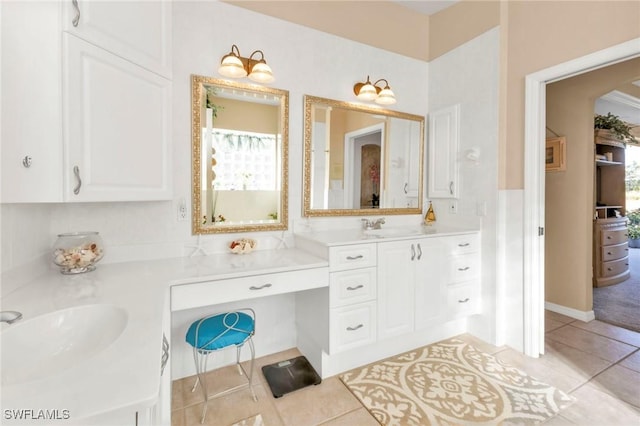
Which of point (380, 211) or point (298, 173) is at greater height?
point (298, 173)

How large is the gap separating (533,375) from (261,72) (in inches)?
112

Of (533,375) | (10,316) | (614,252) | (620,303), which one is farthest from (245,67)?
(614,252)

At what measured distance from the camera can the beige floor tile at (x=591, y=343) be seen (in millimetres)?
2271

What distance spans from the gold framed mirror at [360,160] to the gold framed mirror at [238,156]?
0.24 meters

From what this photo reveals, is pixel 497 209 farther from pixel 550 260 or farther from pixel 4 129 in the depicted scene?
pixel 4 129

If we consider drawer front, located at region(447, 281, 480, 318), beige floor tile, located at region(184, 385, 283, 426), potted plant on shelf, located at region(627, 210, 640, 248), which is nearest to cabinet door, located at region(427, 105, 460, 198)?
drawer front, located at region(447, 281, 480, 318)

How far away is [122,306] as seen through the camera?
103 centimetres

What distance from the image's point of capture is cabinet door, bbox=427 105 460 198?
107 inches

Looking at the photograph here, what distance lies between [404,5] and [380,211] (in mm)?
2035

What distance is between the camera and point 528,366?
83.9 inches

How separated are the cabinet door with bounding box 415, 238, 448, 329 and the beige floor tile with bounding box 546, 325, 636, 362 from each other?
1143 mm

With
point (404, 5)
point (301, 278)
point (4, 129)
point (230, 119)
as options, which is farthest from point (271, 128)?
A: point (404, 5)

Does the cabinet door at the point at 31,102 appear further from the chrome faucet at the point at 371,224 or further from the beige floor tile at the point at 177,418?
the chrome faucet at the point at 371,224

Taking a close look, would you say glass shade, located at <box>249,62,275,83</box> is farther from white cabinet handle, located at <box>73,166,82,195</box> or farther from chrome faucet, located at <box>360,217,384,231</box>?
chrome faucet, located at <box>360,217,384,231</box>
